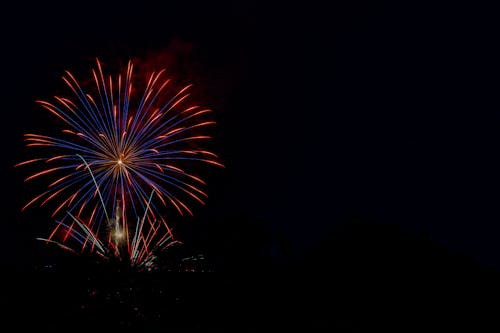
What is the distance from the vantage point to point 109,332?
12.1m

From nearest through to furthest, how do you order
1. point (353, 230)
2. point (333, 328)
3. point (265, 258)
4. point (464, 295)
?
point (333, 328)
point (464, 295)
point (353, 230)
point (265, 258)

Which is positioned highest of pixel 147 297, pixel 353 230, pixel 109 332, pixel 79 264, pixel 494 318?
pixel 353 230

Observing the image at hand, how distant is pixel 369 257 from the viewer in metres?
23.2

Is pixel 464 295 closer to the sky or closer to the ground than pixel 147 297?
closer to the ground

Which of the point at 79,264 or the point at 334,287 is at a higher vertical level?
the point at 79,264

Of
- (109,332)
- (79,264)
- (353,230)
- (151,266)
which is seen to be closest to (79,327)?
(109,332)

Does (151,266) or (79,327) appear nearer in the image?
(79,327)

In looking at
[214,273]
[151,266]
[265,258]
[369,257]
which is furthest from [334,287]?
[265,258]

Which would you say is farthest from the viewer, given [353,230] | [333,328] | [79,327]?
[353,230]

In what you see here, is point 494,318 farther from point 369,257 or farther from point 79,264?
point 79,264

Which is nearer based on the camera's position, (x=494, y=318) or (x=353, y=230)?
(x=494, y=318)

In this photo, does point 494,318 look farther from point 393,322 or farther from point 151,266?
point 151,266

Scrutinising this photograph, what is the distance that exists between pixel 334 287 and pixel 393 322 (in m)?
2.22

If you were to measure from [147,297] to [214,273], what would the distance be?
2277 millimetres
